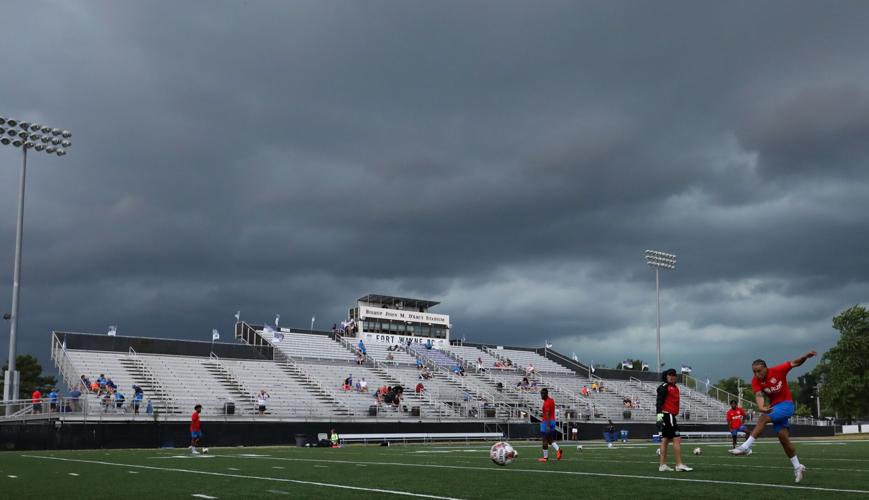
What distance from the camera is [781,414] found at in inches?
493

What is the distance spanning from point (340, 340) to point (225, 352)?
1251cm

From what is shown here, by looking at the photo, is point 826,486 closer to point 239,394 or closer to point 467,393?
point 239,394

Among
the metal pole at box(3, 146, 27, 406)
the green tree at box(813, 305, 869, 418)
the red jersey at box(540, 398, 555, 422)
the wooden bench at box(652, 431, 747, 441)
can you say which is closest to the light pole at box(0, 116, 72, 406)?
the metal pole at box(3, 146, 27, 406)

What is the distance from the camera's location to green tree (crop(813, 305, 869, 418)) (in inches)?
2648

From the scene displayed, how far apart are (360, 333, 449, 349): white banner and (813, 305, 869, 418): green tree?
110ft

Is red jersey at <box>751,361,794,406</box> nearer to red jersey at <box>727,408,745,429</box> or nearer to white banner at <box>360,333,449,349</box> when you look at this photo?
red jersey at <box>727,408,745,429</box>

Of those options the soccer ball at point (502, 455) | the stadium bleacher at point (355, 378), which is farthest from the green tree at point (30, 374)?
the soccer ball at point (502, 455)

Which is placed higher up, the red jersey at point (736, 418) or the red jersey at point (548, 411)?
the red jersey at point (548, 411)

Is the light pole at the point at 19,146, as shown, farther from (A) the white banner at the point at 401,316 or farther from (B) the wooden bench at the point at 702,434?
(B) the wooden bench at the point at 702,434

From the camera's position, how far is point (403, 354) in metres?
61.4

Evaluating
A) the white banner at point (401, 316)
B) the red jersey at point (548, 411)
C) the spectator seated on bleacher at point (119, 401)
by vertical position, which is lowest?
the spectator seated on bleacher at point (119, 401)

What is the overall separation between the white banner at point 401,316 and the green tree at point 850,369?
33466 millimetres

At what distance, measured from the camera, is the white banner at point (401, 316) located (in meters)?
65.3

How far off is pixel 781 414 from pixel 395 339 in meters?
54.3
